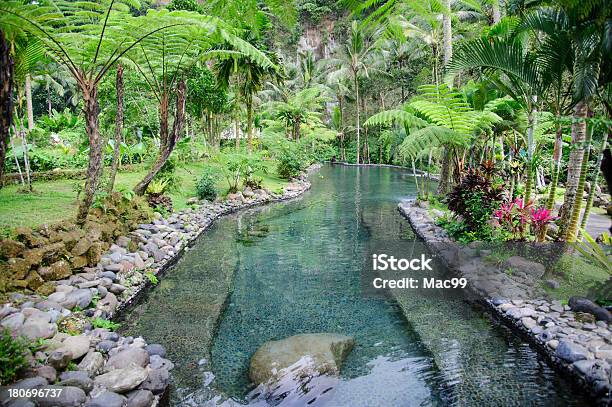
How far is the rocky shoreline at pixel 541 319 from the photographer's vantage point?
2.84 metres

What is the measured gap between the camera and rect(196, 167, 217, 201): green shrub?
31.1 feet

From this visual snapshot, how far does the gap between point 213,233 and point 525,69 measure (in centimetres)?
558

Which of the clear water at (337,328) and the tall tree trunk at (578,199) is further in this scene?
the tall tree trunk at (578,199)

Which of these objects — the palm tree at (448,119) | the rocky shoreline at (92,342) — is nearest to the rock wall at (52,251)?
the rocky shoreline at (92,342)

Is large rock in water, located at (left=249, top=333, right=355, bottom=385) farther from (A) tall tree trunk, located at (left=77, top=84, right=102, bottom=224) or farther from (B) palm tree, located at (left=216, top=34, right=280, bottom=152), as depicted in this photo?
(B) palm tree, located at (left=216, top=34, right=280, bottom=152)

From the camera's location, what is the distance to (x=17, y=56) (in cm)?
525

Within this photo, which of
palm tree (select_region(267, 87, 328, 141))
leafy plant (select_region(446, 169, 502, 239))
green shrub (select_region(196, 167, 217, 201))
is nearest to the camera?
leafy plant (select_region(446, 169, 502, 239))

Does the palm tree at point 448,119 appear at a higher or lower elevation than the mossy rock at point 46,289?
higher

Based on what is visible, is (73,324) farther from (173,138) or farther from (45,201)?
(173,138)

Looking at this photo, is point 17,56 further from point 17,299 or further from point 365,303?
point 365,303

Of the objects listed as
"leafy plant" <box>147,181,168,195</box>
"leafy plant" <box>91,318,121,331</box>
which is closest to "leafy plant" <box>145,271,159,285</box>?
"leafy plant" <box>91,318,121,331</box>

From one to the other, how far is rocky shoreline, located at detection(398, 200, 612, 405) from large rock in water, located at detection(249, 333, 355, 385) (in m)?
1.53

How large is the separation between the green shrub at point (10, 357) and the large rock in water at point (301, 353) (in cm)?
148

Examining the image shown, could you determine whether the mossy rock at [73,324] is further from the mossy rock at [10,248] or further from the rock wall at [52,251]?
the mossy rock at [10,248]
